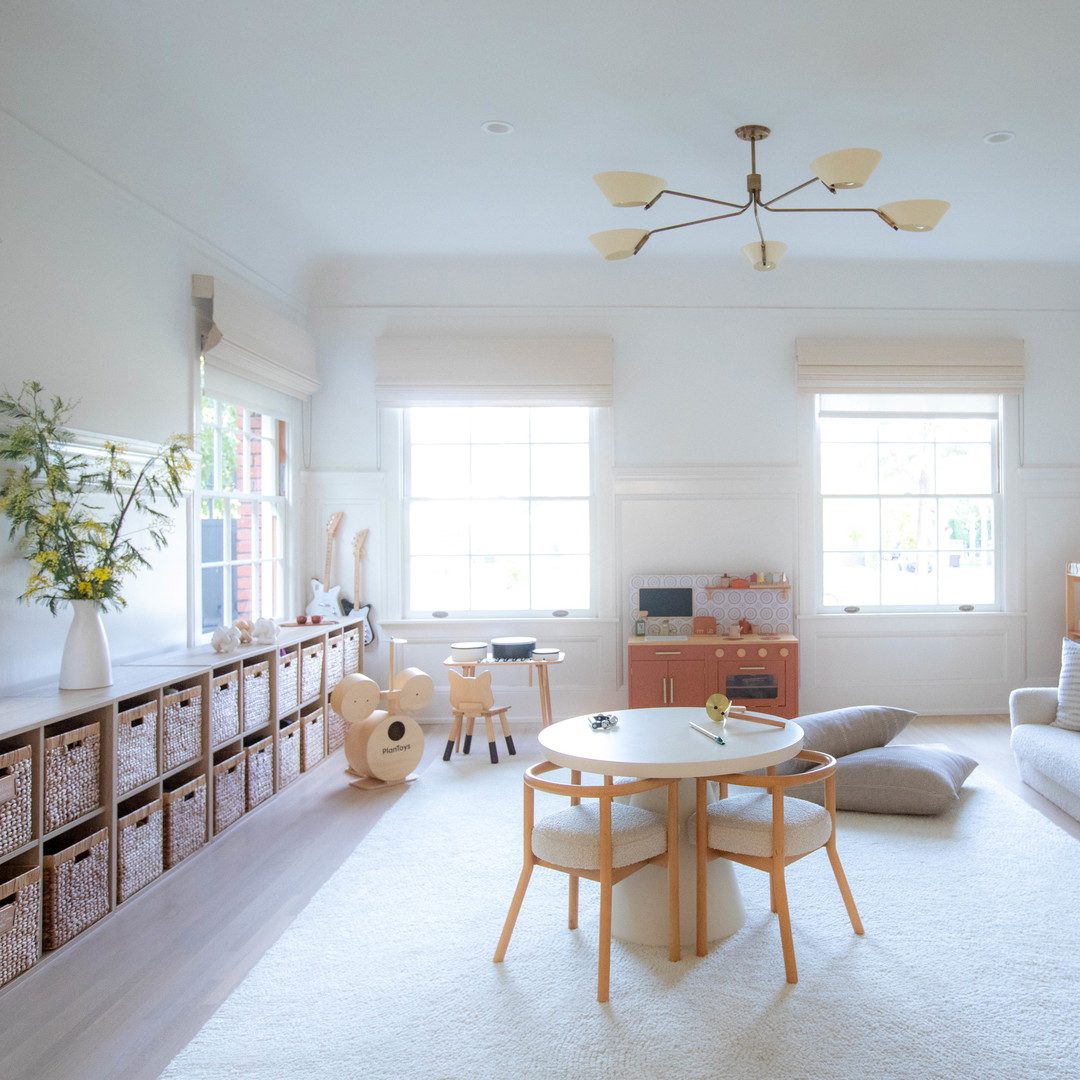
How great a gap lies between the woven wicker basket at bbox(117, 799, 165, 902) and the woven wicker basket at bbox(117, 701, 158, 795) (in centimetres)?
12

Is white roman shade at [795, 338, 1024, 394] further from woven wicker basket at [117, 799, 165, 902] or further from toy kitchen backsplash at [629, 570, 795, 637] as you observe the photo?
woven wicker basket at [117, 799, 165, 902]

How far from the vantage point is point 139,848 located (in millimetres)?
3295

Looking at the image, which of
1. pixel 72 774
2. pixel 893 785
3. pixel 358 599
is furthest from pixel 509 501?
pixel 72 774

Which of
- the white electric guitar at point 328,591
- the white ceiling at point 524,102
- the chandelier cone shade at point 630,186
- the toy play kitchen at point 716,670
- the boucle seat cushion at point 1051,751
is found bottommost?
the boucle seat cushion at point 1051,751

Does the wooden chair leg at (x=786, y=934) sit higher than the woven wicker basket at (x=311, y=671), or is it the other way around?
the woven wicker basket at (x=311, y=671)

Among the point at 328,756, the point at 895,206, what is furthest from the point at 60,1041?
the point at 895,206

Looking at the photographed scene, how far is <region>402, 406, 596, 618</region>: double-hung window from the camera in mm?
6266

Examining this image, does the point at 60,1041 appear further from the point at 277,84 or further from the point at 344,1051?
the point at 277,84

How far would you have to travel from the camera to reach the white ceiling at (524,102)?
3211mm

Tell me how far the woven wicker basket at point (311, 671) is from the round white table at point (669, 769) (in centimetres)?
219

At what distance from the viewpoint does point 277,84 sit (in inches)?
146

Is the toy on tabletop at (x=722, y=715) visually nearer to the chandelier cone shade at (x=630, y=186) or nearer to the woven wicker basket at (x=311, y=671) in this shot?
the chandelier cone shade at (x=630, y=186)

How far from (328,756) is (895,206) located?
4.24m

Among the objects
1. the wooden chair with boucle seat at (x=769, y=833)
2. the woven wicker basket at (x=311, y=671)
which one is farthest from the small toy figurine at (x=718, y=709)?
the woven wicker basket at (x=311, y=671)
